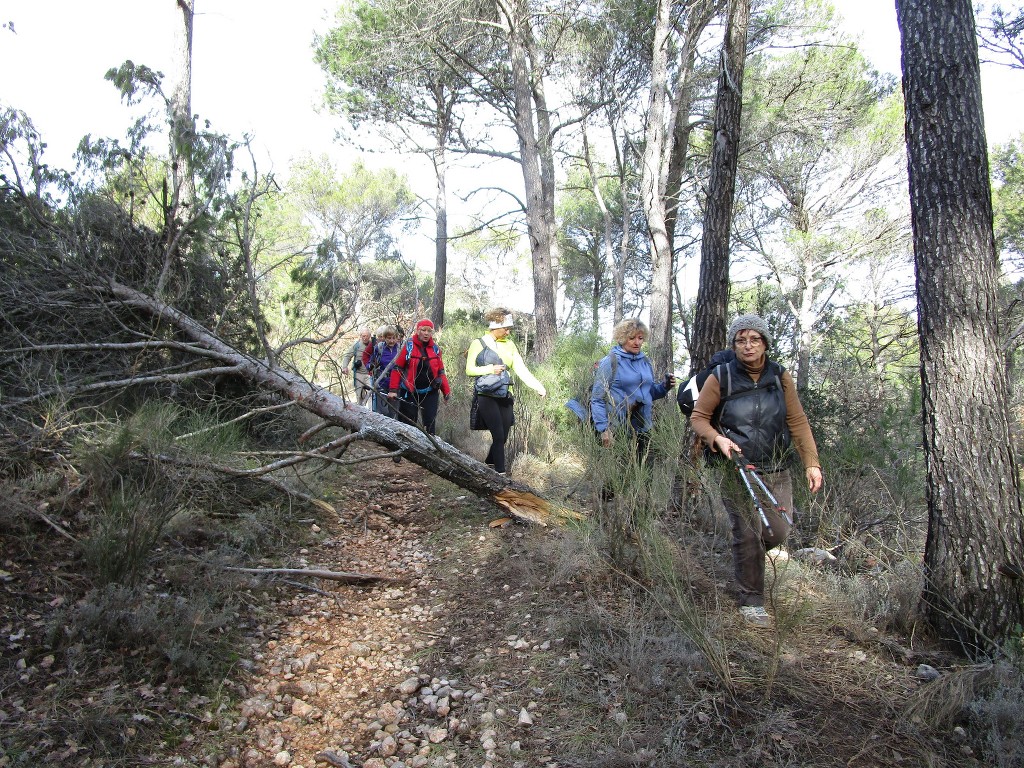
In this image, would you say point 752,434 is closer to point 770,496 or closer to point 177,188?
point 770,496

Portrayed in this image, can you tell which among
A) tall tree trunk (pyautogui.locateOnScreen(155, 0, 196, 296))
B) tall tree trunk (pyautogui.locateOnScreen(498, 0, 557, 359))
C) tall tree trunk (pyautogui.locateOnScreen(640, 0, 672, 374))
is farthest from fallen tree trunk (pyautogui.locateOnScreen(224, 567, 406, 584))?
tall tree trunk (pyautogui.locateOnScreen(498, 0, 557, 359))

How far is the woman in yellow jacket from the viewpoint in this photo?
17.9 ft

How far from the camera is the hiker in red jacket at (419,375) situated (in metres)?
6.09

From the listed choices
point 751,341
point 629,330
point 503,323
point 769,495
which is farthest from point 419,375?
point 769,495

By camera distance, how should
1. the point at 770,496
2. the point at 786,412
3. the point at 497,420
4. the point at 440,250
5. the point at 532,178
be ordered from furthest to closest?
the point at 440,250, the point at 532,178, the point at 497,420, the point at 786,412, the point at 770,496

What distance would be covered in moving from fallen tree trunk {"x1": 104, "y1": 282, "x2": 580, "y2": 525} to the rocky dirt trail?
0.90 ft

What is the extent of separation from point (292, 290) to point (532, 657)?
4272mm

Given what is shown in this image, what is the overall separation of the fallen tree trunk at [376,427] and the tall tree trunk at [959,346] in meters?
2.22

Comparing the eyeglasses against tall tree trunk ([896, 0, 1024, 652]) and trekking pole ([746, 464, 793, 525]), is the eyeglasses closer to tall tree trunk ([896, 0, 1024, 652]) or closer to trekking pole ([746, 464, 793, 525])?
trekking pole ([746, 464, 793, 525])

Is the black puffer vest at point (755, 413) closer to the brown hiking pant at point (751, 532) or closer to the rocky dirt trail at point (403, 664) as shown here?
the brown hiking pant at point (751, 532)

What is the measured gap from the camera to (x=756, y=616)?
301cm

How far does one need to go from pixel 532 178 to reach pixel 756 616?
8.89m

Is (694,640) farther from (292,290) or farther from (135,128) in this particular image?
(135,128)

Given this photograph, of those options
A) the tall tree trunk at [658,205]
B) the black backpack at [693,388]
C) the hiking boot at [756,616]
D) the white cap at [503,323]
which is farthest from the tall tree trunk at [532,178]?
the hiking boot at [756,616]
